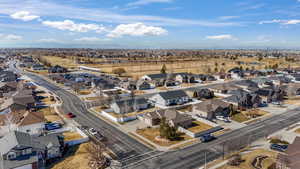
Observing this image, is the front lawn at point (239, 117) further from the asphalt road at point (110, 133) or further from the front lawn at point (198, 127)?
the asphalt road at point (110, 133)

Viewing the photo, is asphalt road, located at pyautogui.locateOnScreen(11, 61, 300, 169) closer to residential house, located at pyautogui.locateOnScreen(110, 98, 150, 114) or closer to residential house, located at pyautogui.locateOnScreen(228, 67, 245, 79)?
residential house, located at pyautogui.locateOnScreen(110, 98, 150, 114)

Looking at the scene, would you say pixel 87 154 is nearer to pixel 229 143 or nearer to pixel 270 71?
pixel 229 143

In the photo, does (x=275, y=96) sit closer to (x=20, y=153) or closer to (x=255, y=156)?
(x=255, y=156)

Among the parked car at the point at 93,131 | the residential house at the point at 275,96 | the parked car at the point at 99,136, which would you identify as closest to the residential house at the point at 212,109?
the residential house at the point at 275,96

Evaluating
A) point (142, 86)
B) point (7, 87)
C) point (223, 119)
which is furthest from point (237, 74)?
point (7, 87)

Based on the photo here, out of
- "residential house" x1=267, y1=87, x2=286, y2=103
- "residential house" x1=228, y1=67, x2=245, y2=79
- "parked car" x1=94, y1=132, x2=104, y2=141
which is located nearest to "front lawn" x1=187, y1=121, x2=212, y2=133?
"parked car" x1=94, y1=132, x2=104, y2=141

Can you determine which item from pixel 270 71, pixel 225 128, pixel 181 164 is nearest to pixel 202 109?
pixel 225 128

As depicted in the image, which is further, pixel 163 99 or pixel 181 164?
pixel 163 99
